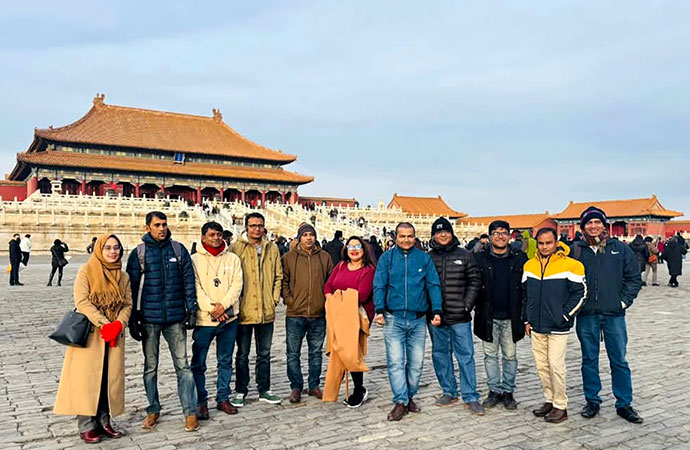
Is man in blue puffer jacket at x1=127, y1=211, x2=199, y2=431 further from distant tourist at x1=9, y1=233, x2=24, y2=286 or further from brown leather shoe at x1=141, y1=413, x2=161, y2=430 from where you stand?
distant tourist at x1=9, y1=233, x2=24, y2=286

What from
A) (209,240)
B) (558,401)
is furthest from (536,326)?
(209,240)

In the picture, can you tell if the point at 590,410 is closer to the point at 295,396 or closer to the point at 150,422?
the point at 295,396

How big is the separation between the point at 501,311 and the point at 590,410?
3.63 ft

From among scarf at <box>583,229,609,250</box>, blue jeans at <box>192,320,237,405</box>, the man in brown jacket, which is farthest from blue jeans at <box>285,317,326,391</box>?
scarf at <box>583,229,609,250</box>

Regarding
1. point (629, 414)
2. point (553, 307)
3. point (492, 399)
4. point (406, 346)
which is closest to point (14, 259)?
point (406, 346)

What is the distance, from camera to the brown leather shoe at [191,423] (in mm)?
4254

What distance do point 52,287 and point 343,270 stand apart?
11.9 meters

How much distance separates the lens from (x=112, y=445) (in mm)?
3973

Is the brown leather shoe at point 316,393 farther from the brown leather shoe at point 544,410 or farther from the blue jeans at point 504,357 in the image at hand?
the brown leather shoe at point 544,410

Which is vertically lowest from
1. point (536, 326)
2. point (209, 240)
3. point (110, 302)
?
point (536, 326)

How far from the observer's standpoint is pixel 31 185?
134 ft

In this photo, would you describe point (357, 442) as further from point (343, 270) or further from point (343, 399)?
point (343, 270)

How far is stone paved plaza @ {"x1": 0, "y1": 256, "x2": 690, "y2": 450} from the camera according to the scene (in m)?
4.00

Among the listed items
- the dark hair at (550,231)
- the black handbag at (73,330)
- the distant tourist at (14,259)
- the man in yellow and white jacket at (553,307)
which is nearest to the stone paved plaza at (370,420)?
the man in yellow and white jacket at (553,307)
